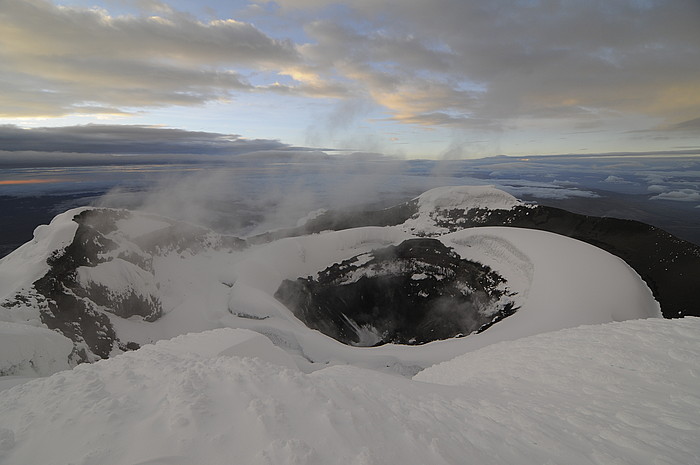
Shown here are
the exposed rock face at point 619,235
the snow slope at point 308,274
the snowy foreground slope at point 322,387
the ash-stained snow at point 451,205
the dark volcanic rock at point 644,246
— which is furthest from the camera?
the ash-stained snow at point 451,205

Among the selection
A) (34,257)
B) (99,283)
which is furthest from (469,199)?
(34,257)

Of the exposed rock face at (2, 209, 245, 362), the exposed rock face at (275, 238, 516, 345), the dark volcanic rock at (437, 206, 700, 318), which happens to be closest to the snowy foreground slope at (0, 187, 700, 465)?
the exposed rock face at (2, 209, 245, 362)

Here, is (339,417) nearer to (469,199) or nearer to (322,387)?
(322,387)


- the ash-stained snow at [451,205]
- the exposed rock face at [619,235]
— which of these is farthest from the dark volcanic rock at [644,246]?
the ash-stained snow at [451,205]

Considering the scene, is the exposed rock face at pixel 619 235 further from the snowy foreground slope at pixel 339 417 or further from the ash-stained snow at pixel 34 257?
the ash-stained snow at pixel 34 257

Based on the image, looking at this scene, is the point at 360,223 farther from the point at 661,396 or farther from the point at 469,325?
the point at 661,396

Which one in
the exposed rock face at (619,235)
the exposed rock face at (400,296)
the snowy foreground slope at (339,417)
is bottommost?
the exposed rock face at (400,296)
